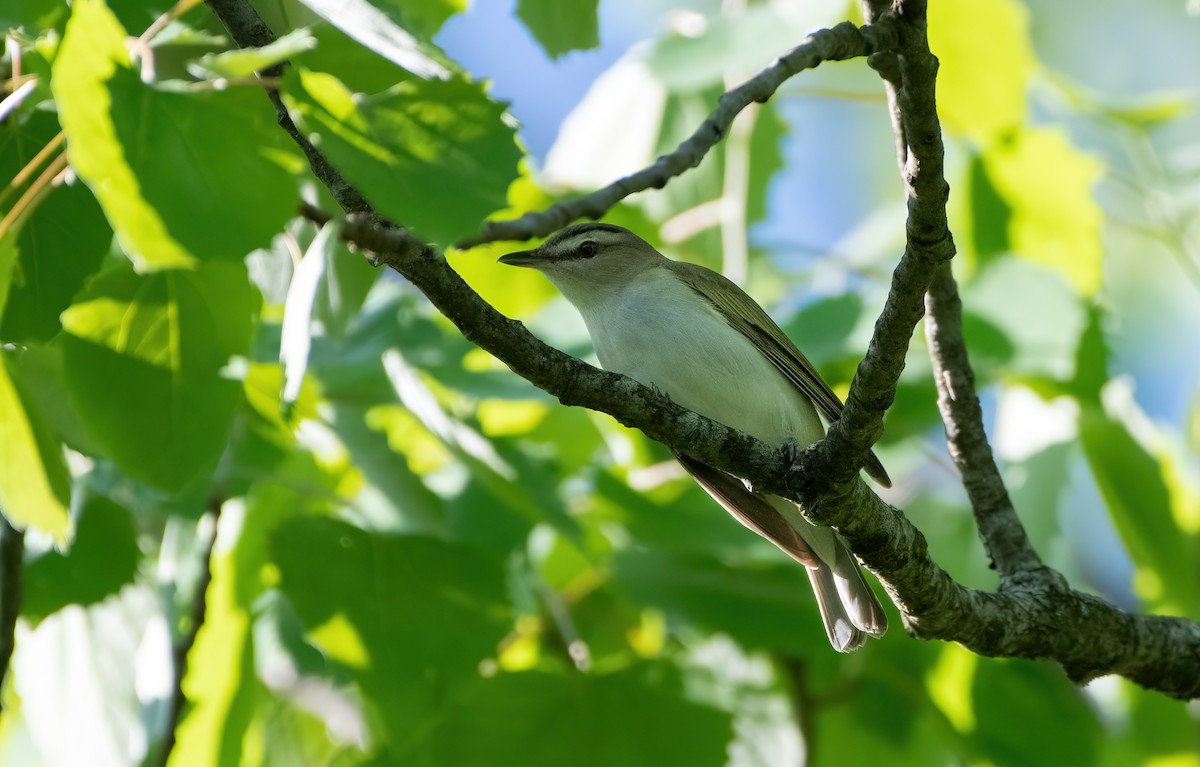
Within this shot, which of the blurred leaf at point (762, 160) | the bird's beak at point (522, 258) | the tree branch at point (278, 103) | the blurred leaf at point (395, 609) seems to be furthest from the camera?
the blurred leaf at point (762, 160)

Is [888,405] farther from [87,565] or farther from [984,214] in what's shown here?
[87,565]

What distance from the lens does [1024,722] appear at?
10.2ft

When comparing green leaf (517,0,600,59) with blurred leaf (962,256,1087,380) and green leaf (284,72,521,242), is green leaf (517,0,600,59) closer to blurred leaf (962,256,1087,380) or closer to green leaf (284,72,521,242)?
green leaf (284,72,521,242)

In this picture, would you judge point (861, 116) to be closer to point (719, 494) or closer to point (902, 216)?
point (902, 216)

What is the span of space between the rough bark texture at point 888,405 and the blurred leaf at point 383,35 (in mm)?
230

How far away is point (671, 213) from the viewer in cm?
421

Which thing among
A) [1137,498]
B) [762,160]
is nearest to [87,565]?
[762,160]

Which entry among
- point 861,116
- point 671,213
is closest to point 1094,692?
point 671,213

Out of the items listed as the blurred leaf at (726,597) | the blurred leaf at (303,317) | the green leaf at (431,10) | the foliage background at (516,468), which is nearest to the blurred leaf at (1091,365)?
the foliage background at (516,468)

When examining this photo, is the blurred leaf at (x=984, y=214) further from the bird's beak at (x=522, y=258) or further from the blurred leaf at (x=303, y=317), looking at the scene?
the blurred leaf at (x=303, y=317)

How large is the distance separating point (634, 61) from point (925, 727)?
90.4 inches

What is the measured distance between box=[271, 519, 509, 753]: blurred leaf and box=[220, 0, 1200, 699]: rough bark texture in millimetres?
792

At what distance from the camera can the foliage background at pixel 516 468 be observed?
2043 mm

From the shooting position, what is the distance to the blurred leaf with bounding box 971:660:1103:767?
121 inches
